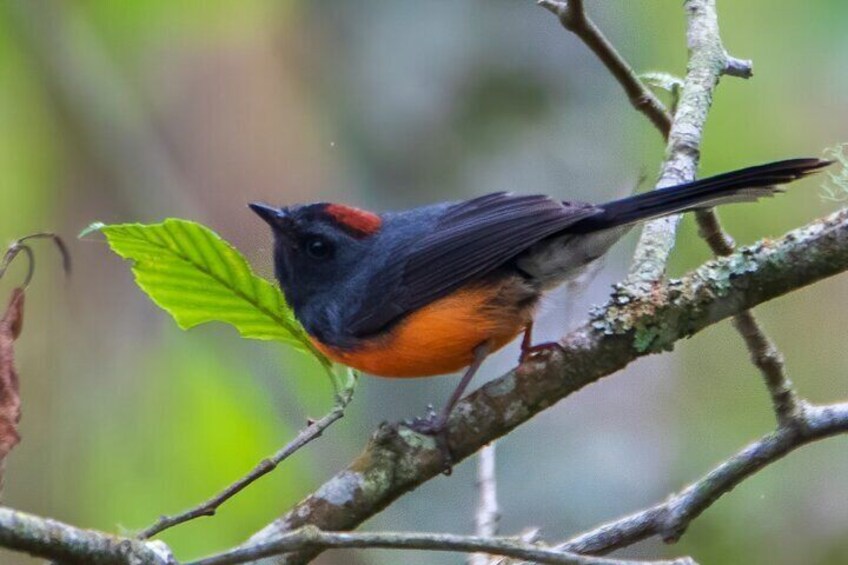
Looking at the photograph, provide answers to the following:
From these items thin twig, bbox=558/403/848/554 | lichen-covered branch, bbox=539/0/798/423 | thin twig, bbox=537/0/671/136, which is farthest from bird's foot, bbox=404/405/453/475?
thin twig, bbox=537/0/671/136

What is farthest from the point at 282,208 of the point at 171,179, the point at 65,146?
the point at 65,146

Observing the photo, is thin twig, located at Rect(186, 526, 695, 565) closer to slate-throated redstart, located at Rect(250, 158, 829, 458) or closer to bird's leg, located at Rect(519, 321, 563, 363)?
bird's leg, located at Rect(519, 321, 563, 363)

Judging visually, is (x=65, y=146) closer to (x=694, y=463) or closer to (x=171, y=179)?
(x=171, y=179)

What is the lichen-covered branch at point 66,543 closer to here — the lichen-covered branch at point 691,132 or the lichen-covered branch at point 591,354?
the lichen-covered branch at point 591,354

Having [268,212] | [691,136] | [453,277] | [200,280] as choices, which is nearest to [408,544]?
[200,280]

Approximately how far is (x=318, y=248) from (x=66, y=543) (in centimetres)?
214

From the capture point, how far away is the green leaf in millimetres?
2770

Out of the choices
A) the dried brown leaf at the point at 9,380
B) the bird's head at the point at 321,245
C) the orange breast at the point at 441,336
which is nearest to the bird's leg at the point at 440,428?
the orange breast at the point at 441,336

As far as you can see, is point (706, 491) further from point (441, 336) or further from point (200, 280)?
point (200, 280)

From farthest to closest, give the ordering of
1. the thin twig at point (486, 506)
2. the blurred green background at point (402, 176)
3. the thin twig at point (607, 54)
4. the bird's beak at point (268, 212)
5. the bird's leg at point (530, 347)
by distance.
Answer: the blurred green background at point (402, 176)
the bird's beak at point (268, 212)
the thin twig at point (607, 54)
the thin twig at point (486, 506)
the bird's leg at point (530, 347)

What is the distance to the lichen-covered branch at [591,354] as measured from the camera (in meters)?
2.40

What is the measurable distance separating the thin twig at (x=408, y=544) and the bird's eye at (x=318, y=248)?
198cm

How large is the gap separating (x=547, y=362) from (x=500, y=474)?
2.38 m

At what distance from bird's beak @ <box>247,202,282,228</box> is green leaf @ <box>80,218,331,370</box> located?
26.4 inches
